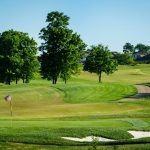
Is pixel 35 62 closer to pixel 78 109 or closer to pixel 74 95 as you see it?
pixel 74 95

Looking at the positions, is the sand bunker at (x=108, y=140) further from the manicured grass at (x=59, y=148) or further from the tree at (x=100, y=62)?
the tree at (x=100, y=62)

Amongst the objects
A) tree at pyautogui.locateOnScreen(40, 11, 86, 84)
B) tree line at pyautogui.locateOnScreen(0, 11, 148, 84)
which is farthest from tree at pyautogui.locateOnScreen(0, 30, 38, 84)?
tree at pyautogui.locateOnScreen(40, 11, 86, 84)

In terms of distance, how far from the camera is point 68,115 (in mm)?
42750

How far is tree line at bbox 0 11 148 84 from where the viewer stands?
273 ft

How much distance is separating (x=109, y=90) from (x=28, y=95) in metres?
21.6

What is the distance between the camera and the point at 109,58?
109 metres

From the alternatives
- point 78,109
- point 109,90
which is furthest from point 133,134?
point 109,90

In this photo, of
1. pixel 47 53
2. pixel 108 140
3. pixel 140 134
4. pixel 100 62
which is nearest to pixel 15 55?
pixel 47 53

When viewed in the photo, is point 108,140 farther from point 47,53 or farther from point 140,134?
point 47,53

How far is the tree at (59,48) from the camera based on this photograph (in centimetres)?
8306

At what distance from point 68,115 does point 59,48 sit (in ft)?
137

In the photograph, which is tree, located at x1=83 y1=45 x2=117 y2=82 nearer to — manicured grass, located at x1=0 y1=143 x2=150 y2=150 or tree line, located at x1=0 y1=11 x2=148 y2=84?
tree line, located at x1=0 y1=11 x2=148 y2=84

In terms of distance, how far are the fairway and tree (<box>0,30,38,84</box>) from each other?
18096mm

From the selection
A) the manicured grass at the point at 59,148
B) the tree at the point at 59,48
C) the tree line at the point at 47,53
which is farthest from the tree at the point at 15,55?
the manicured grass at the point at 59,148
